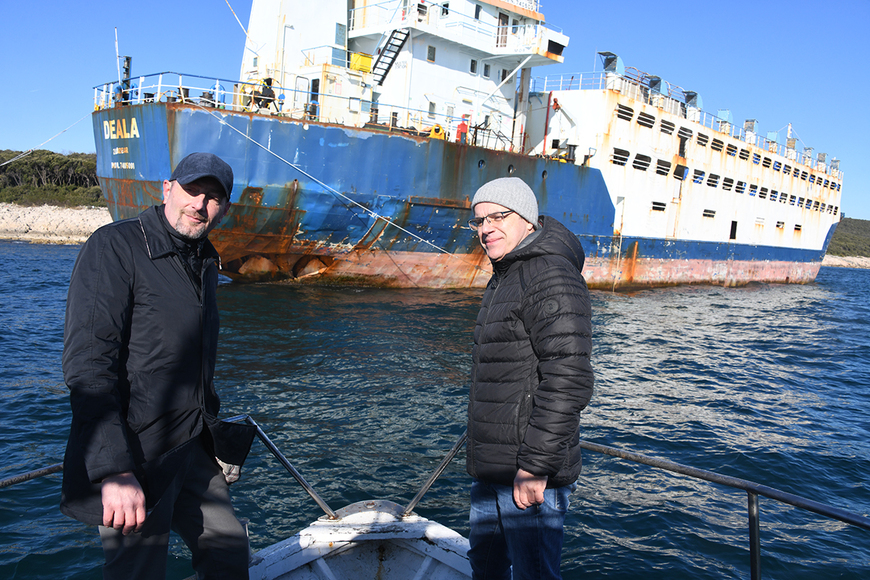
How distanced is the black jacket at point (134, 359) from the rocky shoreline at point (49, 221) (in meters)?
36.3

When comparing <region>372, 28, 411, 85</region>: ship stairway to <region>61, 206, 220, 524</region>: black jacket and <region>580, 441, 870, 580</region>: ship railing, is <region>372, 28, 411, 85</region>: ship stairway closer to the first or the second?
<region>61, 206, 220, 524</region>: black jacket

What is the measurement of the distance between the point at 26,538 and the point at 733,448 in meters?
7.20

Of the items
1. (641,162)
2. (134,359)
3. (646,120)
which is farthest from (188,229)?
(646,120)

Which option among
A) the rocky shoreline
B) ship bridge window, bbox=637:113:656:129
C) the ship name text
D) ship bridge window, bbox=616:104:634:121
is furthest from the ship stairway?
the rocky shoreline

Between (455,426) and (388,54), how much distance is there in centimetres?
1156

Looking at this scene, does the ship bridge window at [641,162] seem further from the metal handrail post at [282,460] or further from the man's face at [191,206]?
the man's face at [191,206]

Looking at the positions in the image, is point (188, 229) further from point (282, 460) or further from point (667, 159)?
point (667, 159)

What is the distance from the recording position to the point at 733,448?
6801mm

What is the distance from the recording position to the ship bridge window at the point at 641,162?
62.8 feet

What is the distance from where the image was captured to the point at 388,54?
1498cm

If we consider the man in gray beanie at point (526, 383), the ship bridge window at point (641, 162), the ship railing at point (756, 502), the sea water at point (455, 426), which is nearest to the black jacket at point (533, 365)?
the man in gray beanie at point (526, 383)

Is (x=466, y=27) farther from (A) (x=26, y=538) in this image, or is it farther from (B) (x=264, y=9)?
(A) (x=26, y=538)

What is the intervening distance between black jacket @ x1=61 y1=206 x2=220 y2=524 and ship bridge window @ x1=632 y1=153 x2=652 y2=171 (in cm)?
1907

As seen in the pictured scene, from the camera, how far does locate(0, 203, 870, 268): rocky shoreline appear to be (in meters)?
34.2
